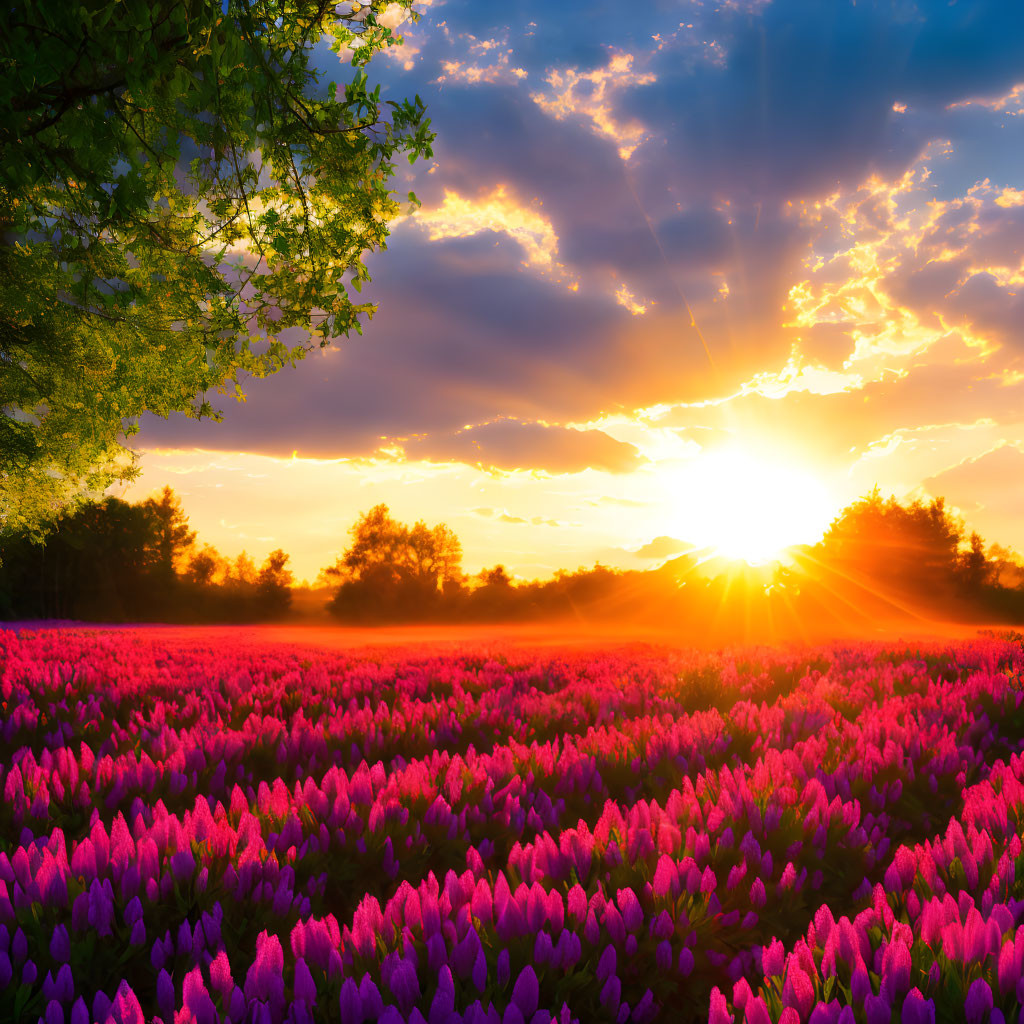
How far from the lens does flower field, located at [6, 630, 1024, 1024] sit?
70.5 inches

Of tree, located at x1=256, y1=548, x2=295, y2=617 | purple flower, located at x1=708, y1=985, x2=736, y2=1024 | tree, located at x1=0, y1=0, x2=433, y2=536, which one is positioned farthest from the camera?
tree, located at x1=256, y1=548, x2=295, y2=617

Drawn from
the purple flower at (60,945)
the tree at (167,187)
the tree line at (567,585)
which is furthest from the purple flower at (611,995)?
the tree line at (567,585)

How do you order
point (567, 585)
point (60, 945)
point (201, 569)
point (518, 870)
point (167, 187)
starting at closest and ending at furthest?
point (60, 945)
point (518, 870)
point (167, 187)
point (567, 585)
point (201, 569)

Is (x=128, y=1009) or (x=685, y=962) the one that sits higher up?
(x=128, y=1009)

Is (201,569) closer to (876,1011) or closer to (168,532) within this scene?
(168,532)

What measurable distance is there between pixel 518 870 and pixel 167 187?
1140 cm

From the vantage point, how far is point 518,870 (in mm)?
2514

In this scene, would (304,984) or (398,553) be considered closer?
(304,984)

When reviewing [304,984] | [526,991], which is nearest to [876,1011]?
[526,991]

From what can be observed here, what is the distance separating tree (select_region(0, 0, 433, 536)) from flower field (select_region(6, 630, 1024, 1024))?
5.46 m

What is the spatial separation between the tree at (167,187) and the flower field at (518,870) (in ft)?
17.9

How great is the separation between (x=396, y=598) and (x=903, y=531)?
124 feet

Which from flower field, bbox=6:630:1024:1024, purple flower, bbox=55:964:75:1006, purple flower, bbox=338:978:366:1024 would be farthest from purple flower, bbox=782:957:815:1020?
purple flower, bbox=55:964:75:1006

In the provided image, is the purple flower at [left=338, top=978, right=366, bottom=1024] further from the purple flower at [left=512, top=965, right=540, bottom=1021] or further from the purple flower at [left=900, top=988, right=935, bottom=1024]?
the purple flower at [left=900, top=988, right=935, bottom=1024]
